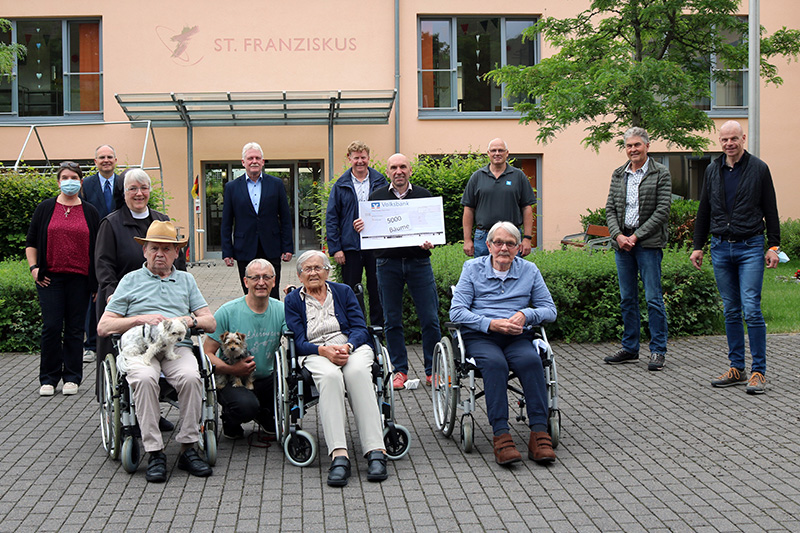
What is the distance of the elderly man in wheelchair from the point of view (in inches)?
215

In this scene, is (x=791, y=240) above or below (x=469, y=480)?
above

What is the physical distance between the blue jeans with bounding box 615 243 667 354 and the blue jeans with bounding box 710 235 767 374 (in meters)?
0.78

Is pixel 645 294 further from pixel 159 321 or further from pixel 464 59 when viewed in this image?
pixel 464 59

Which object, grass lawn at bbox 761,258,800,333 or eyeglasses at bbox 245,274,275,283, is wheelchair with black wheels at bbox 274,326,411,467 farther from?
grass lawn at bbox 761,258,800,333

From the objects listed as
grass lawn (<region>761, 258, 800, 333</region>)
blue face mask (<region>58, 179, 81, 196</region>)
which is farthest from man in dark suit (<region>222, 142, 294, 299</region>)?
grass lawn (<region>761, 258, 800, 333</region>)

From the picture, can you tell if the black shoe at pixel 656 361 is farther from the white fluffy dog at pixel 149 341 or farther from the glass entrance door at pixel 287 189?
the glass entrance door at pixel 287 189

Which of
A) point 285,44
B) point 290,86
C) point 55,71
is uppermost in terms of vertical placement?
point 285,44

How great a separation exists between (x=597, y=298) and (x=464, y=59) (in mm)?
12532

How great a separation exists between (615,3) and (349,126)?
926cm

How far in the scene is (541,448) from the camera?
17.6 ft

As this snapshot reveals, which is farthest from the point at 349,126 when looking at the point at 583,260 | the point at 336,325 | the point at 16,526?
the point at 16,526

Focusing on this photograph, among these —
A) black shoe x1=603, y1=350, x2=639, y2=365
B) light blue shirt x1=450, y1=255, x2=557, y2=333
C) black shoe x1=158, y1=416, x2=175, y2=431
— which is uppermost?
light blue shirt x1=450, y1=255, x2=557, y2=333

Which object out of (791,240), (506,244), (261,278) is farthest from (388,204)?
(791,240)

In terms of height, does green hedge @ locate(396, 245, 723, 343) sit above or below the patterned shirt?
below
